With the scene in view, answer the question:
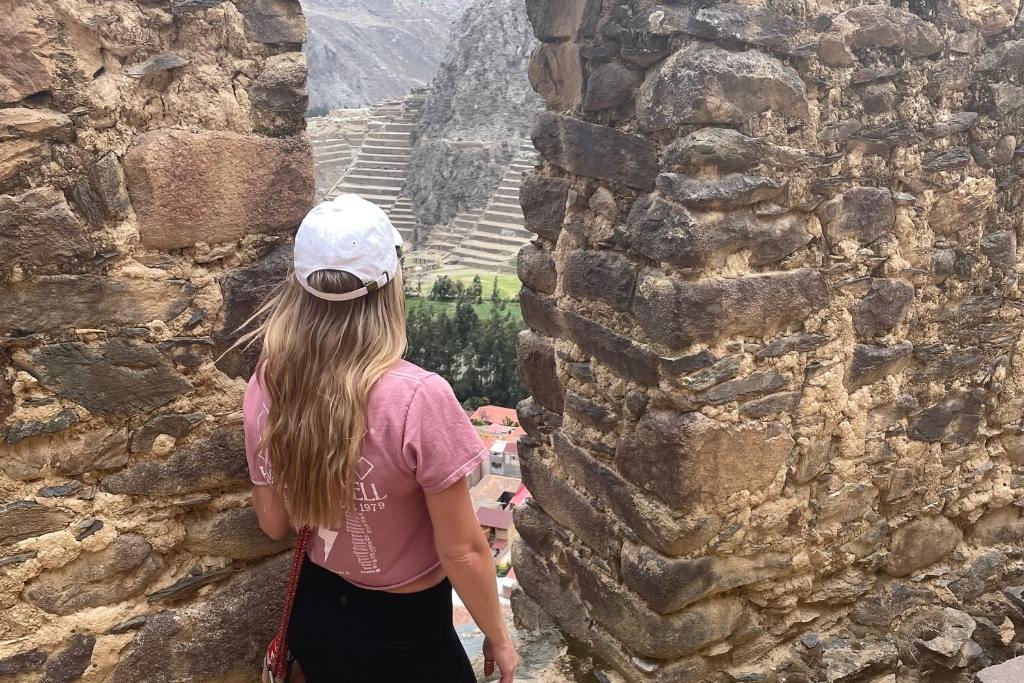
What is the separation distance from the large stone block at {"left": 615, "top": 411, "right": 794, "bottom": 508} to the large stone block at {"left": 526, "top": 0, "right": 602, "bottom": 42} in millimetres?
1146

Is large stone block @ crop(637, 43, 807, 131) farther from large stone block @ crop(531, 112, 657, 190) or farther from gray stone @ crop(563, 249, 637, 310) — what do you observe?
gray stone @ crop(563, 249, 637, 310)

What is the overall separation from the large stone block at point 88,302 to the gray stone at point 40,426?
0.50ft

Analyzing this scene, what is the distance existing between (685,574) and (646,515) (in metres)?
0.19

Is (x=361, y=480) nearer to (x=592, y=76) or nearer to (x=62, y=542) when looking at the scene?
(x=62, y=542)

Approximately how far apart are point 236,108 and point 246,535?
Result: 806 millimetres

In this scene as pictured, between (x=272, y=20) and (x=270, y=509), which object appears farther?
(x=272, y=20)

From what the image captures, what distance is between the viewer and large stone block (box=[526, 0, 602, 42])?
257cm

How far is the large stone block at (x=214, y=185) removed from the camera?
1.52 meters

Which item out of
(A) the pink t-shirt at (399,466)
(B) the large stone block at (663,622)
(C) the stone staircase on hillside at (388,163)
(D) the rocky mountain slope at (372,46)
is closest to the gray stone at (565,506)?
(B) the large stone block at (663,622)

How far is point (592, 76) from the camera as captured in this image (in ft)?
8.36

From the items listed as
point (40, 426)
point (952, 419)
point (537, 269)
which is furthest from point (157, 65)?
point (952, 419)

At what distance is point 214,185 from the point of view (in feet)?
5.19

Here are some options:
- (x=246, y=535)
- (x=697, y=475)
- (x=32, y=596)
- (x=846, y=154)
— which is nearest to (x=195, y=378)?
(x=246, y=535)

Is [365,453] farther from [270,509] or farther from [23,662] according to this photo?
[23,662]
